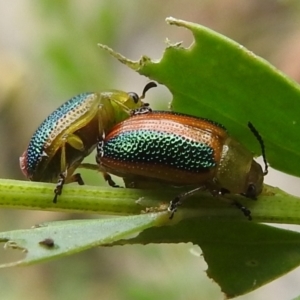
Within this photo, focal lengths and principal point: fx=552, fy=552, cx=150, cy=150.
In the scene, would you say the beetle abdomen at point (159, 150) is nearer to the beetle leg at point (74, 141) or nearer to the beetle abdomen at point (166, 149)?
the beetle abdomen at point (166, 149)

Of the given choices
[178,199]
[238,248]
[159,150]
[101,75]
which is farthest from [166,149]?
[101,75]

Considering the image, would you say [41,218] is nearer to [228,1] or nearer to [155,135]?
[228,1]

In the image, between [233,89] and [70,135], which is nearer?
[233,89]

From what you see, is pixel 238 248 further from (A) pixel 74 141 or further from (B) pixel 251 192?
(A) pixel 74 141

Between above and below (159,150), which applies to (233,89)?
above

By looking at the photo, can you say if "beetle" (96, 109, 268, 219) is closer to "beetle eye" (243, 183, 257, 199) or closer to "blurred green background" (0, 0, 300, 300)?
"beetle eye" (243, 183, 257, 199)

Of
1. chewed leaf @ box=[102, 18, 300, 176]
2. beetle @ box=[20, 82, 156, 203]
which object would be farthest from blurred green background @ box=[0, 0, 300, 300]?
chewed leaf @ box=[102, 18, 300, 176]

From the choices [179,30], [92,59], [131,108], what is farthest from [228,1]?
[131,108]
